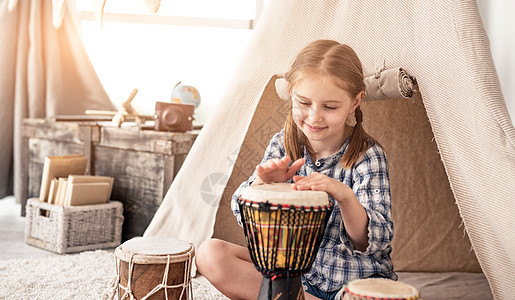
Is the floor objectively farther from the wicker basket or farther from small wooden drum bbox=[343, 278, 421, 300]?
small wooden drum bbox=[343, 278, 421, 300]

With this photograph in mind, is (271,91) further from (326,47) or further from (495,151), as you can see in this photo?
(495,151)

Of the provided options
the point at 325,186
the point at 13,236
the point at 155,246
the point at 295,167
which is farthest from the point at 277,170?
the point at 13,236

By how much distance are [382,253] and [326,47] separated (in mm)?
568

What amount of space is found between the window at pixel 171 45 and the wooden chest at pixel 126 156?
2.82ft

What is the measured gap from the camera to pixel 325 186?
1.25m

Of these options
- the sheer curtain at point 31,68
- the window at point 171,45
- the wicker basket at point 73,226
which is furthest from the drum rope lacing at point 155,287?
the window at point 171,45

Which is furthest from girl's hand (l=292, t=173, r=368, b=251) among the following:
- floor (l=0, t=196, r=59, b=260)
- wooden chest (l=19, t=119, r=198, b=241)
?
floor (l=0, t=196, r=59, b=260)

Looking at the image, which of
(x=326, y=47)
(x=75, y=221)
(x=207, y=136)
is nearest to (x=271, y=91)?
(x=207, y=136)

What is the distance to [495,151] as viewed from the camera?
4.55 ft

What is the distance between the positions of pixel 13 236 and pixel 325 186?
196 cm

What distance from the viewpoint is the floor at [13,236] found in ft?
7.64

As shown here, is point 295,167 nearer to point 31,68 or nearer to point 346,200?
point 346,200

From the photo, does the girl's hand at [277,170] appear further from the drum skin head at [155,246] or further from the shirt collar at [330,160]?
the drum skin head at [155,246]

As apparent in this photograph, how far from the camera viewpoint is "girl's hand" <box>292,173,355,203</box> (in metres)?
1.25
